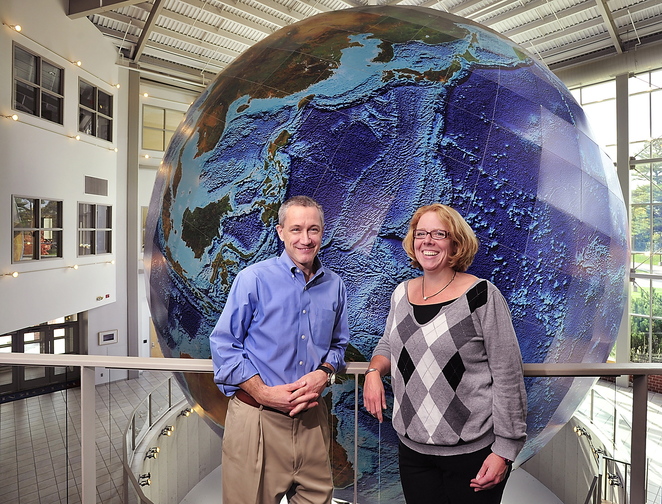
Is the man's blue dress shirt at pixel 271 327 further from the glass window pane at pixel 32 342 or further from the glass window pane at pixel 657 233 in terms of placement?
the glass window pane at pixel 657 233

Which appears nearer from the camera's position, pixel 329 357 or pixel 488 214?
pixel 329 357

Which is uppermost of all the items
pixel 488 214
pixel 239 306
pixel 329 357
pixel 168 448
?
pixel 488 214

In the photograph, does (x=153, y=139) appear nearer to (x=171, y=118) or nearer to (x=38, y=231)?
(x=171, y=118)

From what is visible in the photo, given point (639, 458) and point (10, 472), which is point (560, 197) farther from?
point (10, 472)

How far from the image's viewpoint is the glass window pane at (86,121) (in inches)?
402

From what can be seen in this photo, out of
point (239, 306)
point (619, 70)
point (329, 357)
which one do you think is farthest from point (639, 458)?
point (619, 70)

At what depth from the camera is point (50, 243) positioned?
905 cm

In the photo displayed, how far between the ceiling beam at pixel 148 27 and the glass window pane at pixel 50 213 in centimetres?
415

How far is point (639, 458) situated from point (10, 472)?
3.31m

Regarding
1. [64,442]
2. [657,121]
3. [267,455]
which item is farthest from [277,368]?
[657,121]

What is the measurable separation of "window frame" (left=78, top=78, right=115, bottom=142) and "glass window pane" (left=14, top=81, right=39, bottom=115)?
1785 millimetres

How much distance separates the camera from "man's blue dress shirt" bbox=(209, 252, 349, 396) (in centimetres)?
156

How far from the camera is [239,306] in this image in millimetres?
1558

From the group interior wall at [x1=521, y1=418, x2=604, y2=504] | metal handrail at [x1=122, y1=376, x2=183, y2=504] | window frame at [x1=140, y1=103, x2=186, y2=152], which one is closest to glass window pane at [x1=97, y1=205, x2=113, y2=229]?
window frame at [x1=140, y1=103, x2=186, y2=152]
